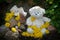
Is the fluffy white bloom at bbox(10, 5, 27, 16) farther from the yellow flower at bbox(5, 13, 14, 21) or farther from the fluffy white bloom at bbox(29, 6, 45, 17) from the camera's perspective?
the fluffy white bloom at bbox(29, 6, 45, 17)

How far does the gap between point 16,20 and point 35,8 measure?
233 millimetres

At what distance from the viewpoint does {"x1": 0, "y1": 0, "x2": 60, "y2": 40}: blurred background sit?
6.39 ft

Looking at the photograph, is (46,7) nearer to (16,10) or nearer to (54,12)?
(54,12)

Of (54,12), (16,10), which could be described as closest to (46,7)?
(54,12)

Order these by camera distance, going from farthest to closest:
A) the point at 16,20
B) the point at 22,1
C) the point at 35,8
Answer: the point at 22,1
the point at 16,20
the point at 35,8

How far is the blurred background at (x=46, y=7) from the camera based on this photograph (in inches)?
76.7

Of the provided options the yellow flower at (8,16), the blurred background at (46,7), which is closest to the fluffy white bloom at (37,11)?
the blurred background at (46,7)

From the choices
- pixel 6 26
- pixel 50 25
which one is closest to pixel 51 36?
pixel 50 25

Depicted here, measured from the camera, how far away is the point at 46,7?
2.10 metres

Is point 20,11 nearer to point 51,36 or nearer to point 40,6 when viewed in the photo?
point 40,6

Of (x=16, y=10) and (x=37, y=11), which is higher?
(x=16, y=10)

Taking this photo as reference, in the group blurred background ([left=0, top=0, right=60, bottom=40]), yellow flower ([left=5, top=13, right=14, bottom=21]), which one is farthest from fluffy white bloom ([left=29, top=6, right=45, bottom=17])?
yellow flower ([left=5, top=13, right=14, bottom=21])

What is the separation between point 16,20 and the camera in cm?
207

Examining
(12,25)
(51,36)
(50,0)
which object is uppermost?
(50,0)
